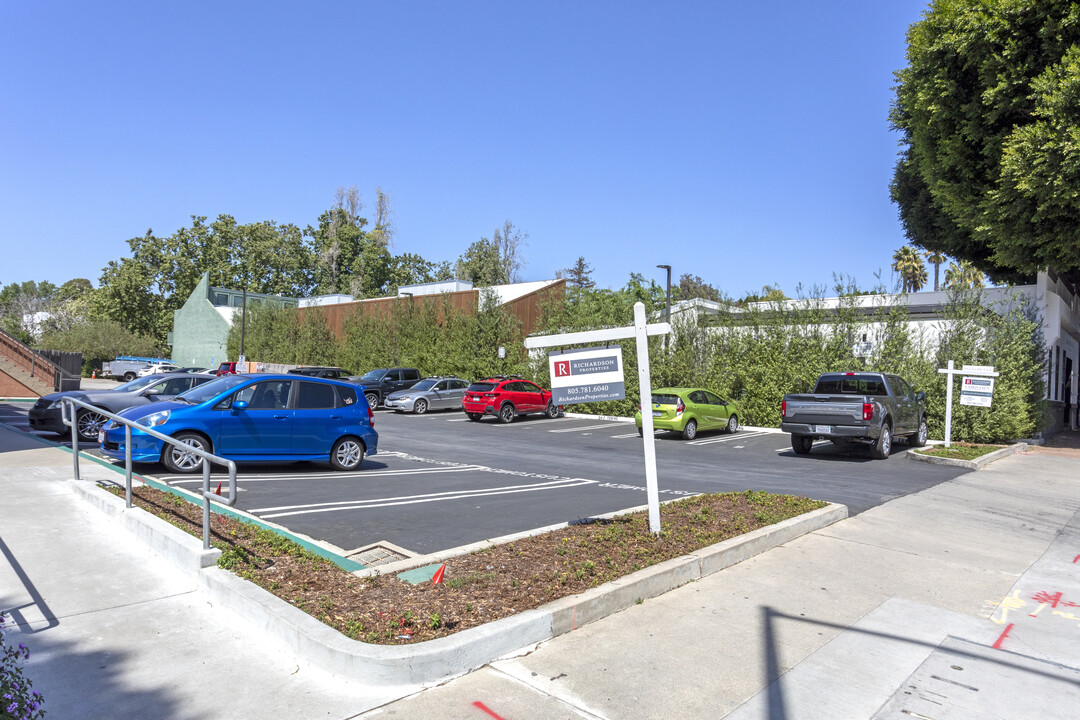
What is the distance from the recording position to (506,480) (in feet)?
39.8

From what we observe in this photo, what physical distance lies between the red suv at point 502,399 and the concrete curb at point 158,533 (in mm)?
18570

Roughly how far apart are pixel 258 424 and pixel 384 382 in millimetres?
20909

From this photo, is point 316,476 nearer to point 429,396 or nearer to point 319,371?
point 429,396

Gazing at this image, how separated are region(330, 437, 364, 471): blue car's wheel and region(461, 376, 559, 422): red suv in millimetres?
13894

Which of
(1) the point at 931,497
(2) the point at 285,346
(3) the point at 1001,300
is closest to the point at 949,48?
(3) the point at 1001,300

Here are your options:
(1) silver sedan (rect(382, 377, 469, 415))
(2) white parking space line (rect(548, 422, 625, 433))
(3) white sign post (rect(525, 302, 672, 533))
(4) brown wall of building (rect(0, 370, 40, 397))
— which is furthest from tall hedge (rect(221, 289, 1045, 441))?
(4) brown wall of building (rect(0, 370, 40, 397))

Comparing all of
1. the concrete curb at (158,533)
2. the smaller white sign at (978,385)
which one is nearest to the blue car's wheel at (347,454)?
the concrete curb at (158,533)

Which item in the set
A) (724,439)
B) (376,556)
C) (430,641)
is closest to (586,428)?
(724,439)

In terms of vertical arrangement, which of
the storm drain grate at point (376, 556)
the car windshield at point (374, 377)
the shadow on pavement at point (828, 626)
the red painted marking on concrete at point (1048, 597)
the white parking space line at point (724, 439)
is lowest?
the white parking space line at point (724, 439)

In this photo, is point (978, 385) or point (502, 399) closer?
point (978, 385)

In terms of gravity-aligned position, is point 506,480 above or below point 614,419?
above

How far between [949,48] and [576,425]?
16.2m

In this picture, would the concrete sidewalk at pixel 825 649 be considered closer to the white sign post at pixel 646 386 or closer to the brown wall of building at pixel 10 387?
the white sign post at pixel 646 386

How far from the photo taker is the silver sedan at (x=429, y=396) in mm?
28938
